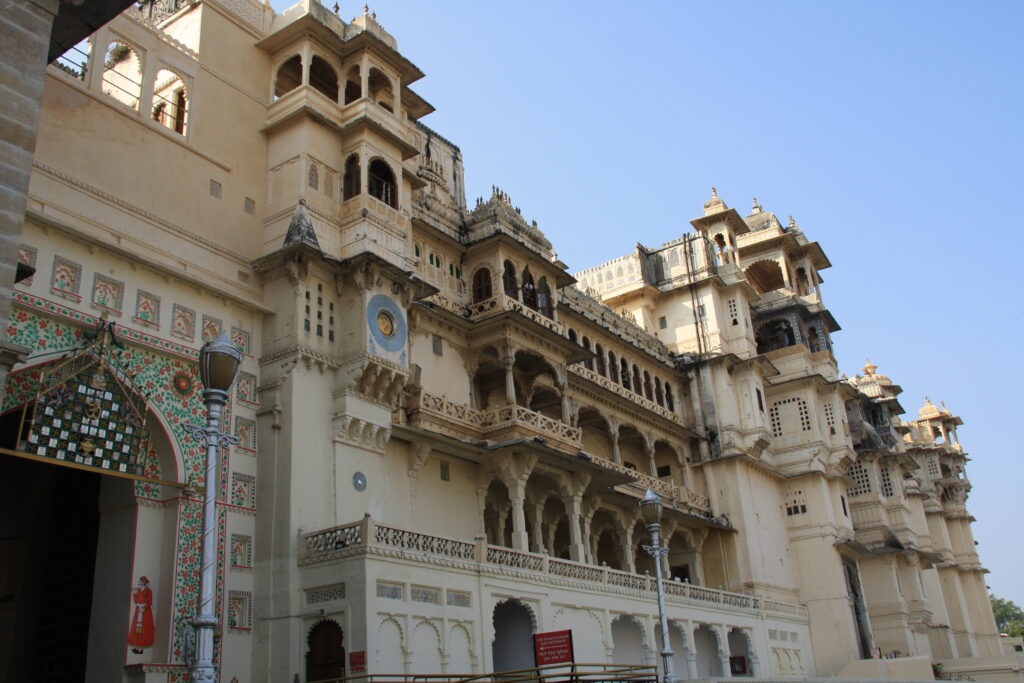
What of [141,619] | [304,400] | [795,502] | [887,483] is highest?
[887,483]

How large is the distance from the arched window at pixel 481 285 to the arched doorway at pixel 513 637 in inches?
361

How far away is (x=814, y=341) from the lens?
48844mm

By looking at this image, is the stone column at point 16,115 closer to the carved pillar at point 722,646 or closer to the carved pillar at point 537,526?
the carved pillar at point 537,526

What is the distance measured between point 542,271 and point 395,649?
1454cm

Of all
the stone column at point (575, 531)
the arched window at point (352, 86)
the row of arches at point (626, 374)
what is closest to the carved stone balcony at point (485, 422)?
the stone column at point (575, 531)

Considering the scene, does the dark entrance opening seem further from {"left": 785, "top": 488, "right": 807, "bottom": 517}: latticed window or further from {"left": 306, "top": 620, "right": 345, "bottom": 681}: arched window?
{"left": 785, "top": 488, "right": 807, "bottom": 517}: latticed window

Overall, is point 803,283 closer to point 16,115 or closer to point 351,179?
point 351,179

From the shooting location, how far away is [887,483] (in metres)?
51.5

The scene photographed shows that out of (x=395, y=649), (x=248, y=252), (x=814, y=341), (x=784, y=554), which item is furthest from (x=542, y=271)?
(x=814, y=341)

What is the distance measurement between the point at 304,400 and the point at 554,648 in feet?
24.8

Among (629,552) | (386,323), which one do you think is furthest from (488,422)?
(629,552)

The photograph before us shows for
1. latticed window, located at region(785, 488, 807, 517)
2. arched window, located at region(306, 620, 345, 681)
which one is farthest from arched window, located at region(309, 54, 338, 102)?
latticed window, located at region(785, 488, 807, 517)

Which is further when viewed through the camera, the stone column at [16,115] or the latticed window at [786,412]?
the latticed window at [786,412]

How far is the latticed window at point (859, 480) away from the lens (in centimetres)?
4881
